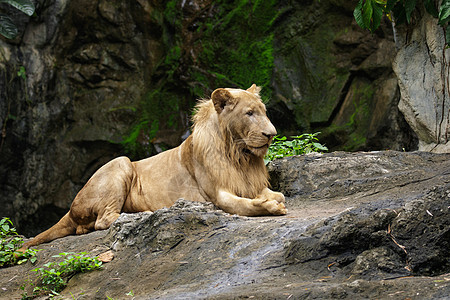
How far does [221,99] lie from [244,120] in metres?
0.33

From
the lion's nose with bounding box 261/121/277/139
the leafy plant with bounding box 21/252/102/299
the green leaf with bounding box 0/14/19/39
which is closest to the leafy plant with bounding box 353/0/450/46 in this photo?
the lion's nose with bounding box 261/121/277/139

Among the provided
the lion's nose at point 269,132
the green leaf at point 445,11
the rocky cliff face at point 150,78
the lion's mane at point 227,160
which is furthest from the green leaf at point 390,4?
the rocky cliff face at point 150,78

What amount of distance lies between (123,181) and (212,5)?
714 centimetres

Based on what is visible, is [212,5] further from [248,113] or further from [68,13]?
[248,113]

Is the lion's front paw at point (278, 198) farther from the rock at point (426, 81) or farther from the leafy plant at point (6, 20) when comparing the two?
the leafy plant at point (6, 20)

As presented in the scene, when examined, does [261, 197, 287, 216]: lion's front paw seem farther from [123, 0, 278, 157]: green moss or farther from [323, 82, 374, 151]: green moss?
[123, 0, 278, 157]: green moss

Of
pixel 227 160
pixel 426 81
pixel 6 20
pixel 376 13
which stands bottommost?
pixel 227 160

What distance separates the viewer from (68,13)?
11.7m

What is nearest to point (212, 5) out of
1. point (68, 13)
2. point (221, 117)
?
point (68, 13)

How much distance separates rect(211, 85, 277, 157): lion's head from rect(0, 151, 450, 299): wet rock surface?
74cm

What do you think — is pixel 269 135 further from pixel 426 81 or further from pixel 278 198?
pixel 426 81

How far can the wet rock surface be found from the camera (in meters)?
3.10

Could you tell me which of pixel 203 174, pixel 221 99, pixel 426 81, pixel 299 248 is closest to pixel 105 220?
pixel 203 174

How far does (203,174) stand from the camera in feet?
18.6
